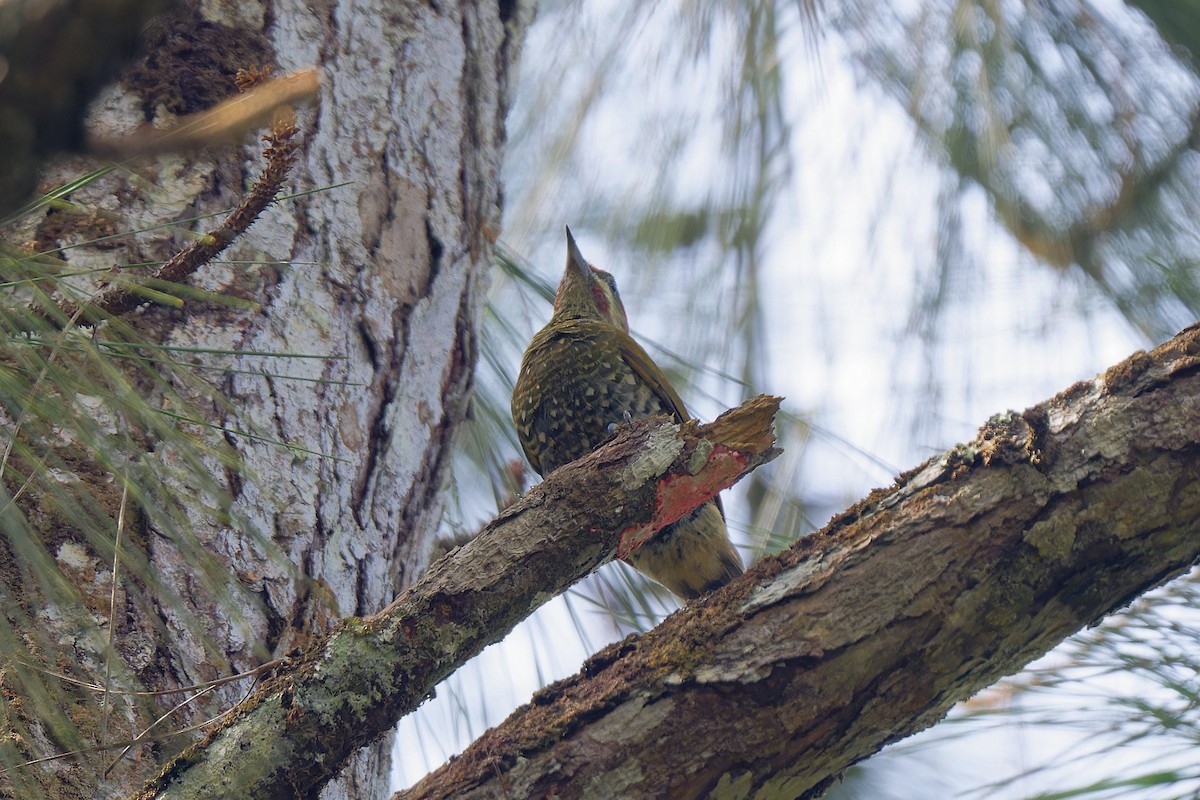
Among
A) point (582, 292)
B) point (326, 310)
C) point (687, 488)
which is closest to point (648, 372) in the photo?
point (582, 292)

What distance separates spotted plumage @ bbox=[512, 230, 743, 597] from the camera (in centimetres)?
258

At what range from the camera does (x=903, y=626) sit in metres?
1.17

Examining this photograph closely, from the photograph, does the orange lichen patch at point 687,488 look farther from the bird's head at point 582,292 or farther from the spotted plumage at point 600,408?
the bird's head at point 582,292

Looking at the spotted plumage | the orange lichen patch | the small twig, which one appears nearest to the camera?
the small twig

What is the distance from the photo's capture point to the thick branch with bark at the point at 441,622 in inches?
44.0

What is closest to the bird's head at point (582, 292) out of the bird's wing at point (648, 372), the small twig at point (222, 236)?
the bird's wing at point (648, 372)

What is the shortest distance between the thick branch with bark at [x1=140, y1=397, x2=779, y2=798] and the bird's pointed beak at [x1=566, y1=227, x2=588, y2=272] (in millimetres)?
1949

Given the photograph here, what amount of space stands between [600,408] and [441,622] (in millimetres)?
1581

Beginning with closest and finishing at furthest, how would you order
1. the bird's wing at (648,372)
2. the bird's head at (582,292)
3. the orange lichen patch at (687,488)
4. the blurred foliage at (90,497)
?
the blurred foliage at (90,497) → the orange lichen patch at (687,488) → the bird's wing at (648,372) → the bird's head at (582,292)

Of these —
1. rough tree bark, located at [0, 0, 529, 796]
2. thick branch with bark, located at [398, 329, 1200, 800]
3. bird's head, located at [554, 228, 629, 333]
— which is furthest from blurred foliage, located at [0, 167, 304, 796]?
bird's head, located at [554, 228, 629, 333]

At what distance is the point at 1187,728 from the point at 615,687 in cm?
153

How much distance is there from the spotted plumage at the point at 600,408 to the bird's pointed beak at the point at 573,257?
0.39 metres

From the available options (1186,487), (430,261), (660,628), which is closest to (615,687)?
(660,628)

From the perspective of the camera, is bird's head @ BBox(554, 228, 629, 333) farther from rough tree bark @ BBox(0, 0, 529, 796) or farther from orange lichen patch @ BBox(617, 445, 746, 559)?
orange lichen patch @ BBox(617, 445, 746, 559)
